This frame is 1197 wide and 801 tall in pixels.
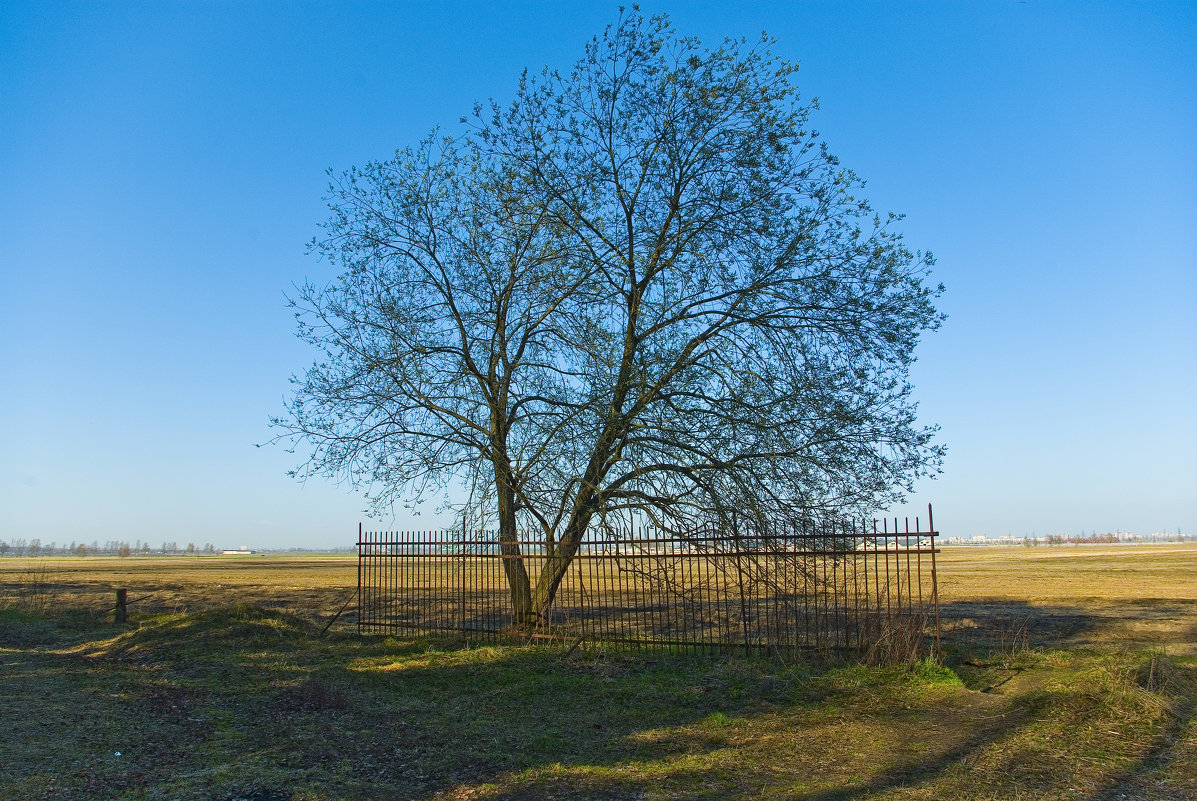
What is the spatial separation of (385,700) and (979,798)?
699 cm

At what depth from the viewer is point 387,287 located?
14.3 metres

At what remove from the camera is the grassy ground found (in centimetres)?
641

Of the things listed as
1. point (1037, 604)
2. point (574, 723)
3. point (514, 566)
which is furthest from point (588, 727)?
point (1037, 604)

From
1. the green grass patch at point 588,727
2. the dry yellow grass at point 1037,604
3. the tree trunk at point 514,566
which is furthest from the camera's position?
the dry yellow grass at point 1037,604

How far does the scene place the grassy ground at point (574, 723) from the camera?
21.0ft

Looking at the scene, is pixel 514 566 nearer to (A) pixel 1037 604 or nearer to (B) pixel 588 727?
(B) pixel 588 727

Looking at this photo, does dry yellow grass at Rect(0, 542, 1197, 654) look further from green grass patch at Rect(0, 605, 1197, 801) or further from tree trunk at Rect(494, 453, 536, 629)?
tree trunk at Rect(494, 453, 536, 629)

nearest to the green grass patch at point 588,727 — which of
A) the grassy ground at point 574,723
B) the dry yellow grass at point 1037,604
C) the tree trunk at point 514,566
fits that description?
the grassy ground at point 574,723

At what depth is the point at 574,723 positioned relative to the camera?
874cm

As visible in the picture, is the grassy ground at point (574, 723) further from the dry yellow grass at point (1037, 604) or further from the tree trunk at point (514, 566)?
the dry yellow grass at point (1037, 604)

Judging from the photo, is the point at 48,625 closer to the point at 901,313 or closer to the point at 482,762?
the point at 482,762

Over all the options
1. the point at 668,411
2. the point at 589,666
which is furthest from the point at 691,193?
the point at 589,666

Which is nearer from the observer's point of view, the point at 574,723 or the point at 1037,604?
the point at 574,723

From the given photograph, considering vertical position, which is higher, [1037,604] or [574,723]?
[574,723]
